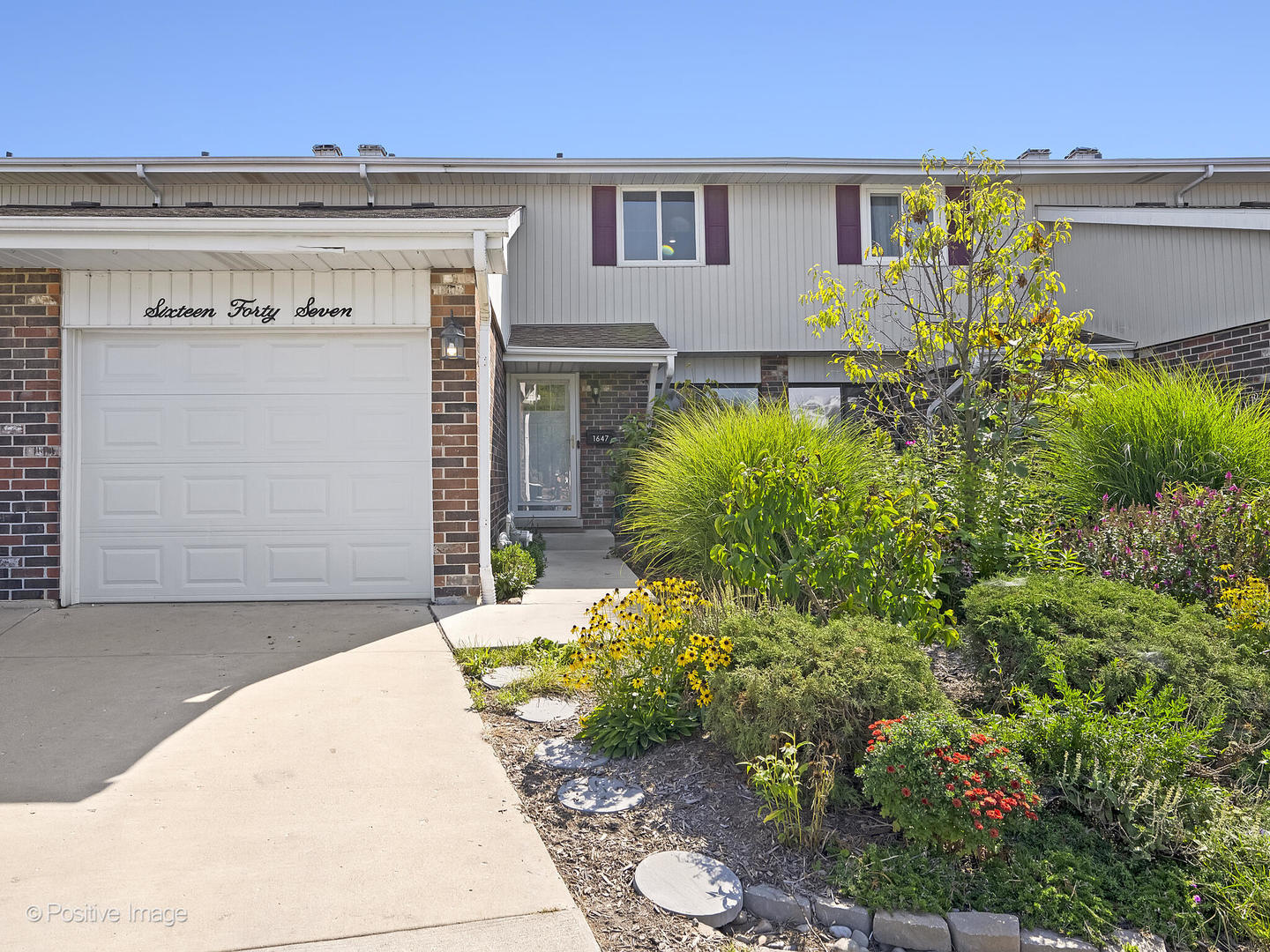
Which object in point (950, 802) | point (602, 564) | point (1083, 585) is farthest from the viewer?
point (602, 564)

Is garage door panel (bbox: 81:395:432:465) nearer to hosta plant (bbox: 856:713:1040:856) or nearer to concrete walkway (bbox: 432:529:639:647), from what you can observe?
concrete walkway (bbox: 432:529:639:647)

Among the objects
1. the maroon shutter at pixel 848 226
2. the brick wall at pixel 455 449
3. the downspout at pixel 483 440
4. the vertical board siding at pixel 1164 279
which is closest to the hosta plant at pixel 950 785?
the downspout at pixel 483 440

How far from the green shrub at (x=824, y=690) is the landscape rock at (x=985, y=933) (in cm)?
62

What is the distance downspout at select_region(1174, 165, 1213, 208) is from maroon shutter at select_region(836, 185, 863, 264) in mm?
4693

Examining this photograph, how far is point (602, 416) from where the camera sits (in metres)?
12.1

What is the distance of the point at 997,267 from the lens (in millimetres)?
6148

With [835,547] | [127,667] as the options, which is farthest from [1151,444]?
[127,667]

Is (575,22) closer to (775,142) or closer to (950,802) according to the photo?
(775,142)

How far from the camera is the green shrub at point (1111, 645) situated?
3125mm

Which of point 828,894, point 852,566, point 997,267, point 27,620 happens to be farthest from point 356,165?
point 828,894

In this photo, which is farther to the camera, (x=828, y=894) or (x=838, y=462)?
(x=838, y=462)

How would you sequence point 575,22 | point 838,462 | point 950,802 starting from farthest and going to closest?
point 575,22 → point 838,462 → point 950,802

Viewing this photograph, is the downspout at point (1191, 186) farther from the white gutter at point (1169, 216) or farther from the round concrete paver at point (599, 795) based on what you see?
the round concrete paver at point (599, 795)

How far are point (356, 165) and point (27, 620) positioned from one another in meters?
7.49
